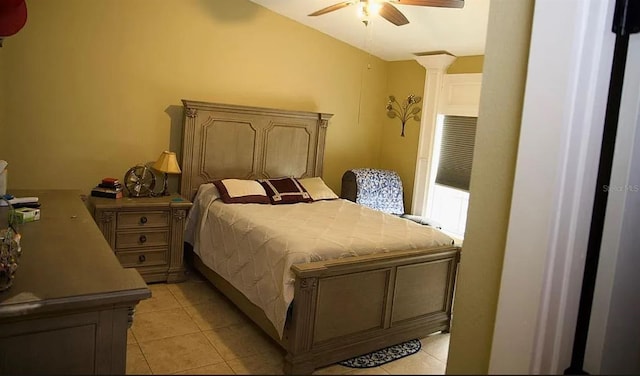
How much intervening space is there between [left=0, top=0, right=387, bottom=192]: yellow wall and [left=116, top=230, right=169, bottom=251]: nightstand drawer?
59cm

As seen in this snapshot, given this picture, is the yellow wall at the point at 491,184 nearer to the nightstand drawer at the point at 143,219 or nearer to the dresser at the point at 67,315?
the dresser at the point at 67,315

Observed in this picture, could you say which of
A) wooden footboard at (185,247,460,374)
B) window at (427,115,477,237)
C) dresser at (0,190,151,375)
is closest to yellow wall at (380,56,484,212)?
window at (427,115,477,237)

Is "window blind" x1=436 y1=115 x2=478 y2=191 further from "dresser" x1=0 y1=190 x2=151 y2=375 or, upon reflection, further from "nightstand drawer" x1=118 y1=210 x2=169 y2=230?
"dresser" x1=0 y1=190 x2=151 y2=375

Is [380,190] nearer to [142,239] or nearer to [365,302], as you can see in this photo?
[365,302]

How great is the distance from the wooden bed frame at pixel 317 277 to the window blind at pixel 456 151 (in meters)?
1.13

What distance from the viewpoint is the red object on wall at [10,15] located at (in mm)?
2279

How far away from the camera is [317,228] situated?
3.18 metres

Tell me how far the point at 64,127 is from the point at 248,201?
57.7 inches

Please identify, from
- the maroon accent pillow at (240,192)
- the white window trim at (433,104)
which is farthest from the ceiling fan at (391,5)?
the maroon accent pillow at (240,192)

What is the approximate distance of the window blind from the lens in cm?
406

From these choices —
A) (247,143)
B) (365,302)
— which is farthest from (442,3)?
(247,143)

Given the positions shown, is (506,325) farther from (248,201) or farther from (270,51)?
(270,51)

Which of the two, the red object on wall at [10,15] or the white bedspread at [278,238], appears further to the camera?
the white bedspread at [278,238]

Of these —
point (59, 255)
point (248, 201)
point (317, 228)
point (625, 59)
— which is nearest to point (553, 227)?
point (625, 59)
